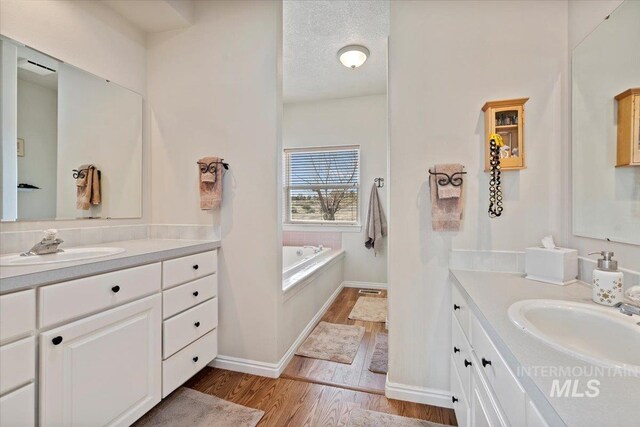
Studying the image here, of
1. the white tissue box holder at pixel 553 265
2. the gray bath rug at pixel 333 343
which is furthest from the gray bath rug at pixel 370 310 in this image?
the white tissue box holder at pixel 553 265

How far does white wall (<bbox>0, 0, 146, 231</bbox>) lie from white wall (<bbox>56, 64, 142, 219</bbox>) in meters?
0.06

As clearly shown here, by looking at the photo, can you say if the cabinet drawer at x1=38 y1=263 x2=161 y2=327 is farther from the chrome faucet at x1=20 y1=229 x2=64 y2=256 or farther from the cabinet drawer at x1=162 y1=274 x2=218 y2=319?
the chrome faucet at x1=20 y1=229 x2=64 y2=256

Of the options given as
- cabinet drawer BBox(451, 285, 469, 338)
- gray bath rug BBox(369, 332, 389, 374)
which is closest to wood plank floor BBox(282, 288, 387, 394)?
gray bath rug BBox(369, 332, 389, 374)

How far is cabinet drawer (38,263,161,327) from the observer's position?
1031 millimetres

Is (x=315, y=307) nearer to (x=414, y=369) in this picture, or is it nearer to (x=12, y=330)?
(x=414, y=369)

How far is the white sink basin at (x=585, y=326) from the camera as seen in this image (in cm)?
80

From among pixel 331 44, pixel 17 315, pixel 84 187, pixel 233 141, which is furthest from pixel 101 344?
pixel 331 44

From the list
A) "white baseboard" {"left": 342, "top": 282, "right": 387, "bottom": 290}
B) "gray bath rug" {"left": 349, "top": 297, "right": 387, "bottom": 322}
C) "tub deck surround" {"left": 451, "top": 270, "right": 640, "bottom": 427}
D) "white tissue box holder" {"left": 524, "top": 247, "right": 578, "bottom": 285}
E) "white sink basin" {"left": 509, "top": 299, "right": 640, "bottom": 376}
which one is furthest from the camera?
"white baseboard" {"left": 342, "top": 282, "right": 387, "bottom": 290}

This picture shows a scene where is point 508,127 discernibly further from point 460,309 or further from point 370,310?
point 370,310

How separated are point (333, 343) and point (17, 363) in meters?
1.92

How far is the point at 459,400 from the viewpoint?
4.33 ft

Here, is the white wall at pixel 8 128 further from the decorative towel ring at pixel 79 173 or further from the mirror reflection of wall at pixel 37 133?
the decorative towel ring at pixel 79 173

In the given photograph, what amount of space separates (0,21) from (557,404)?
2.59 metres

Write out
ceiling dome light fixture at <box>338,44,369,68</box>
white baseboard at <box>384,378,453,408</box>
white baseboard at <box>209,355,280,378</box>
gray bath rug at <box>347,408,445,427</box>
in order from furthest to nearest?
ceiling dome light fixture at <box>338,44,369,68</box>, white baseboard at <box>209,355,280,378</box>, white baseboard at <box>384,378,453,408</box>, gray bath rug at <box>347,408,445,427</box>
